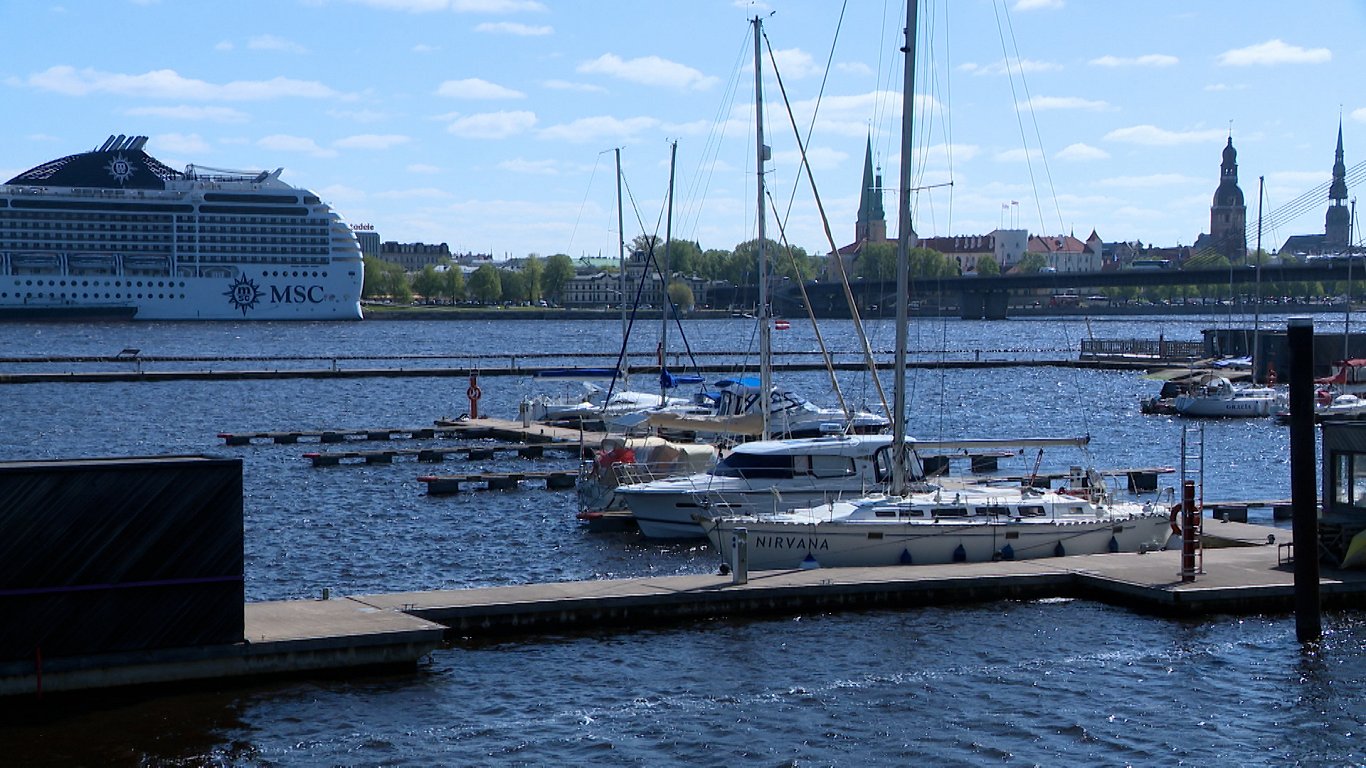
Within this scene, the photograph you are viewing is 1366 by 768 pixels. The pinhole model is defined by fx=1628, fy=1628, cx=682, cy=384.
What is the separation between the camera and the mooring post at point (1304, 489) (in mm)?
20594

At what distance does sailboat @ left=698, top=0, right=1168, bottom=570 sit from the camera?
82.5ft

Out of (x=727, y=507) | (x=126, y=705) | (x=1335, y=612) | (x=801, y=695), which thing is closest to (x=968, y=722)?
(x=801, y=695)

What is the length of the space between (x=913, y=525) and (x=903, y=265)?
14.0ft

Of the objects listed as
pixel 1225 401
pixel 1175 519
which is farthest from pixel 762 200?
pixel 1225 401

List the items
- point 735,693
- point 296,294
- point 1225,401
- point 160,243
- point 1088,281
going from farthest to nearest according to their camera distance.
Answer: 1. point 1088,281
2. point 296,294
3. point 160,243
4. point 1225,401
5. point 735,693

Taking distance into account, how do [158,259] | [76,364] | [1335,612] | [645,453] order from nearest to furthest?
[1335,612] → [645,453] → [76,364] → [158,259]

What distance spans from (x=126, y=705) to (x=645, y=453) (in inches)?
765

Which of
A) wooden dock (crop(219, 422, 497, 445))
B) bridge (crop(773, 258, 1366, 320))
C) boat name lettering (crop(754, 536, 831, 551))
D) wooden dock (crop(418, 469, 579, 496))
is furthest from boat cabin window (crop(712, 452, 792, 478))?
bridge (crop(773, 258, 1366, 320))

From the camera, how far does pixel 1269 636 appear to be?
Answer: 21.3m

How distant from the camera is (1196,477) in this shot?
44.7 m

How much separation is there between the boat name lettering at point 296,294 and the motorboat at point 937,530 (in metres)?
141

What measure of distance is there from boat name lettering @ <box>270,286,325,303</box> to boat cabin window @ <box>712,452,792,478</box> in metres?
137

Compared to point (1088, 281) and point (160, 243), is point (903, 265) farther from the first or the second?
point (1088, 281)

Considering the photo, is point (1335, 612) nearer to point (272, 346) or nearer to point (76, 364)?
point (76, 364)
